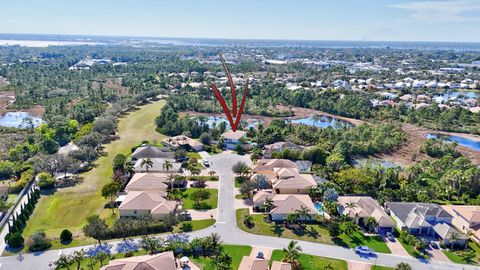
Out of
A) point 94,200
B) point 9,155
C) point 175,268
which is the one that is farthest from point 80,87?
point 175,268

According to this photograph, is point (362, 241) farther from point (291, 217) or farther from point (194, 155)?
point (194, 155)

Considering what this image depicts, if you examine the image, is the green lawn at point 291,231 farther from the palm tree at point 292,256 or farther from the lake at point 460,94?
the lake at point 460,94

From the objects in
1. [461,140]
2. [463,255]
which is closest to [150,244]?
[463,255]

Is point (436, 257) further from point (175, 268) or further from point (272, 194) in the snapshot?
point (175, 268)

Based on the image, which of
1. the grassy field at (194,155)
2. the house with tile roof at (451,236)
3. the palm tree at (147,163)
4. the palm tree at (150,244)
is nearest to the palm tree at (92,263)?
the palm tree at (150,244)

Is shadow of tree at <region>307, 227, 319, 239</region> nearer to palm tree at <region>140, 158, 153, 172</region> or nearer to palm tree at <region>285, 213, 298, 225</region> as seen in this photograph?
palm tree at <region>285, 213, 298, 225</region>

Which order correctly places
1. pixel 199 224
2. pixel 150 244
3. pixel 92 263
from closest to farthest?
pixel 92 263 → pixel 150 244 → pixel 199 224
